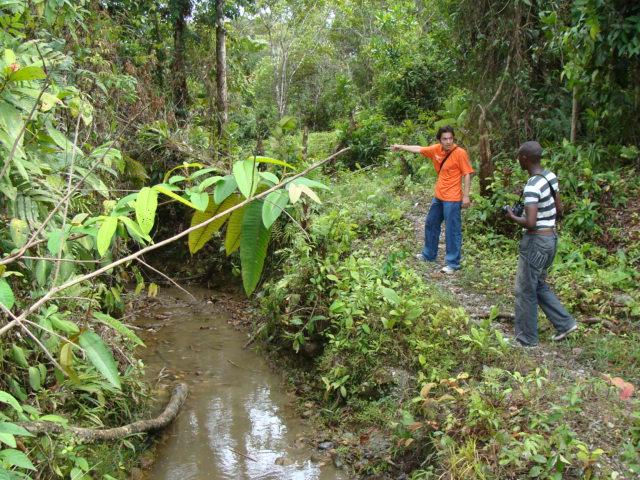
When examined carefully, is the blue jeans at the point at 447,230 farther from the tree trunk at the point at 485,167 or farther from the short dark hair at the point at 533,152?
the short dark hair at the point at 533,152

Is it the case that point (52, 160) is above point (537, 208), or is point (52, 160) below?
above

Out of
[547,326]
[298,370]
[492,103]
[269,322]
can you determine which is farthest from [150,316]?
[492,103]

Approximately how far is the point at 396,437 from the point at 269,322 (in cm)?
299

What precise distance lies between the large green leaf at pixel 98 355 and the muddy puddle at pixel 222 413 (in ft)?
11.6

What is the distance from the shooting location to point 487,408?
419 centimetres

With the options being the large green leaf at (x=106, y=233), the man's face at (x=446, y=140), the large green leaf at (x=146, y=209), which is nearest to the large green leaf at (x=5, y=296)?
the large green leaf at (x=106, y=233)

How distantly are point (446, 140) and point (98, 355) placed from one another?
5.48 metres

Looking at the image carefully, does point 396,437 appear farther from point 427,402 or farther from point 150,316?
point 150,316

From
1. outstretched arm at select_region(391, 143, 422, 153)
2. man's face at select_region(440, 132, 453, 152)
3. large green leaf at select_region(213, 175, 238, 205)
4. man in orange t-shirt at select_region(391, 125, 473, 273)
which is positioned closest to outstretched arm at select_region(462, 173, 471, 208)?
man in orange t-shirt at select_region(391, 125, 473, 273)

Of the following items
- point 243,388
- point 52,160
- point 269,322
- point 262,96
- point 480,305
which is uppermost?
point 262,96

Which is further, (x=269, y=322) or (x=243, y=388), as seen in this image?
(x=269, y=322)

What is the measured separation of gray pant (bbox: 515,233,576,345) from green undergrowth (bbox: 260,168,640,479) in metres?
0.20

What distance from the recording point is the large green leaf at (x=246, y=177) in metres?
1.39

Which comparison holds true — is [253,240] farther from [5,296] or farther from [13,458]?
[13,458]
